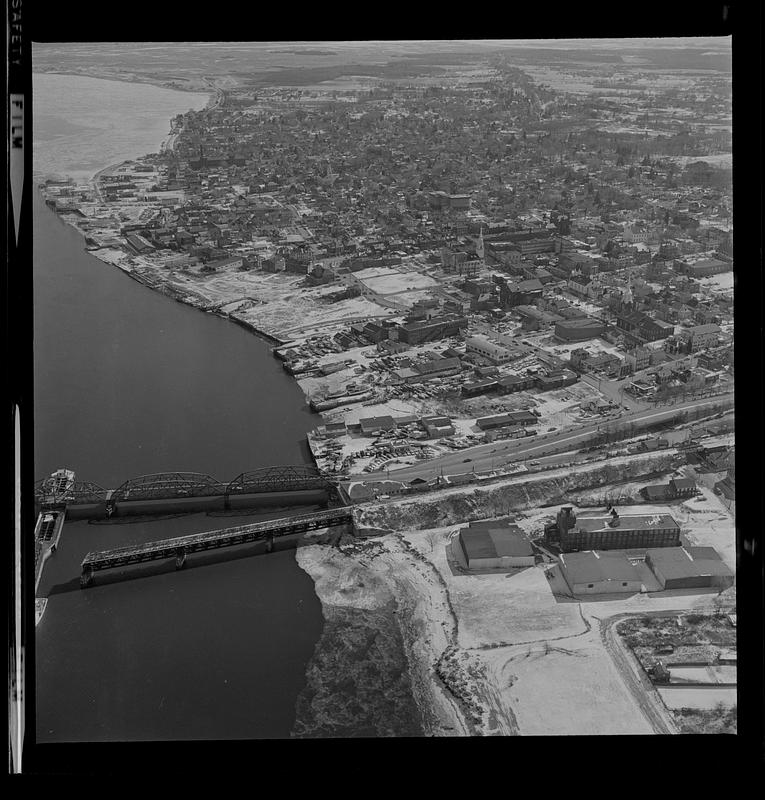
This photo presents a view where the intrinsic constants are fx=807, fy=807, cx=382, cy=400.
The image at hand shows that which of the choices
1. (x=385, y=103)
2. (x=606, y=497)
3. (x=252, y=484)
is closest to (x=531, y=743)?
(x=606, y=497)

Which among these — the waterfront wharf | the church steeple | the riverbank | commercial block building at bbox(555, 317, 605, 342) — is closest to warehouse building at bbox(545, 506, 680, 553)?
the riverbank

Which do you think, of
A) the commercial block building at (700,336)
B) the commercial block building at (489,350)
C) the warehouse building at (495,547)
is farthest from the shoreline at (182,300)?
the commercial block building at (700,336)

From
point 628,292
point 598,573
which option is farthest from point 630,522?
point 628,292

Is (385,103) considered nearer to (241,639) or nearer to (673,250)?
(673,250)

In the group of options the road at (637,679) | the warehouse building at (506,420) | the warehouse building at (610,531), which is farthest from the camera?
the warehouse building at (506,420)

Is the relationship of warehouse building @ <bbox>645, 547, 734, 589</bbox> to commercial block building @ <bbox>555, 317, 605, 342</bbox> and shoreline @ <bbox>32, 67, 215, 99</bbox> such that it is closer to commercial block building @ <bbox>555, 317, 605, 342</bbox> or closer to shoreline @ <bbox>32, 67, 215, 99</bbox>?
commercial block building @ <bbox>555, 317, 605, 342</bbox>

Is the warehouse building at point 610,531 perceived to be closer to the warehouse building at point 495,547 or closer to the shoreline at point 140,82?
the warehouse building at point 495,547

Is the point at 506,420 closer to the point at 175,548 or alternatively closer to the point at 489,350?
the point at 489,350
